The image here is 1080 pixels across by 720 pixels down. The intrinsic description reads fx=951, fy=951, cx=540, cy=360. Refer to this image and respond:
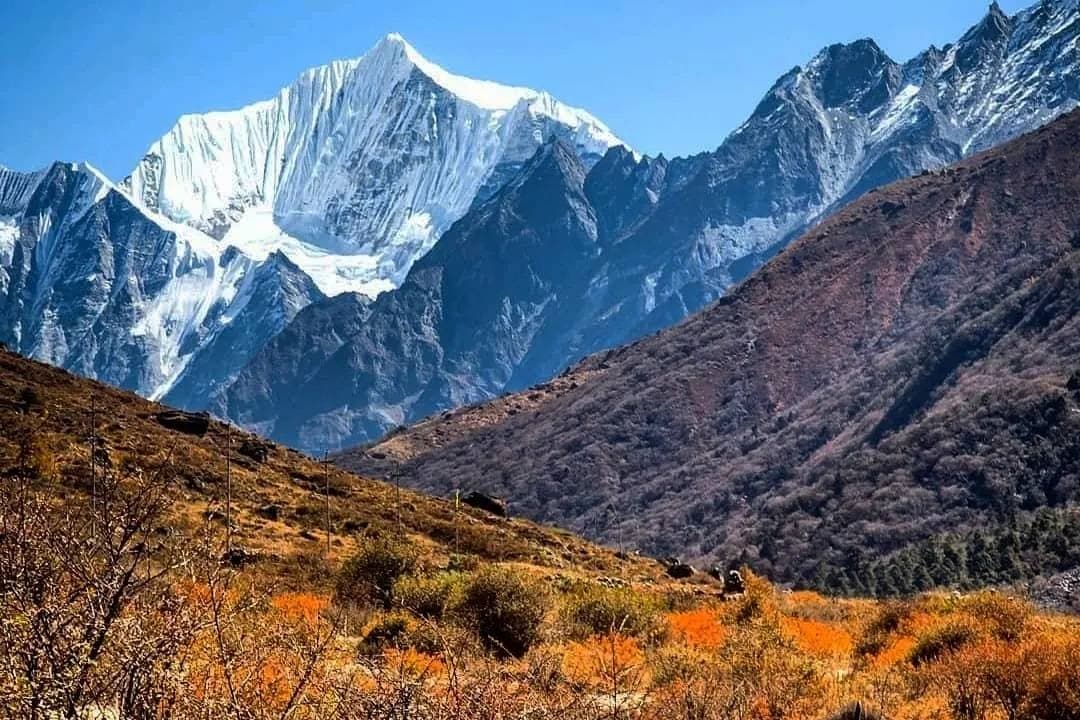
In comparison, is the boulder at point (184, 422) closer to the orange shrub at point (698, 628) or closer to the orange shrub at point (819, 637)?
the orange shrub at point (698, 628)

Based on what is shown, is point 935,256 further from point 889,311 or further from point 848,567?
point 848,567

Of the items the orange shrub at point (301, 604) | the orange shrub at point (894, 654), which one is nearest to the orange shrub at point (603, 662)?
the orange shrub at point (894, 654)

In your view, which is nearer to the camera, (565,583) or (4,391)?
(565,583)

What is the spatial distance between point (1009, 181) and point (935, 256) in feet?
66.7

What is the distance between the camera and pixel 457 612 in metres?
16.0

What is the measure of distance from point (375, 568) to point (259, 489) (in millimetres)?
17549

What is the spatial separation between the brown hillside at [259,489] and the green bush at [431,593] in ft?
19.5

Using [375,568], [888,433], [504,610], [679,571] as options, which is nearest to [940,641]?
[504,610]

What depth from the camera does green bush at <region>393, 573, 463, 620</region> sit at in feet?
54.1

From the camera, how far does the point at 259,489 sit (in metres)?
37.6

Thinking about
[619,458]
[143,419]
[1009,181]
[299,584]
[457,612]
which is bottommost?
[457,612]

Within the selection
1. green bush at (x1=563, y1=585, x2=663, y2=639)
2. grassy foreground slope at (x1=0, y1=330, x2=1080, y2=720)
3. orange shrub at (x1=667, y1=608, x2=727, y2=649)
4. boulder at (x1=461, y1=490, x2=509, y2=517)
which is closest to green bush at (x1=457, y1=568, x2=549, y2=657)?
grassy foreground slope at (x1=0, y1=330, x2=1080, y2=720)

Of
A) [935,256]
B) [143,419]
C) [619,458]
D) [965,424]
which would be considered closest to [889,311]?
[935,256]

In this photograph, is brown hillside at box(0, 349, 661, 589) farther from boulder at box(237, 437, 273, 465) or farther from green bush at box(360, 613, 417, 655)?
green bush at box(360, 613, 417, 655)
